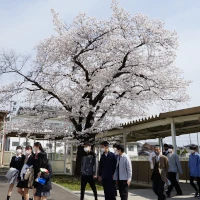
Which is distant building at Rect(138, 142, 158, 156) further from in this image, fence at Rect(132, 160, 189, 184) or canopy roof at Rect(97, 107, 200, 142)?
fence at Rect(132, 160, 189, 184)

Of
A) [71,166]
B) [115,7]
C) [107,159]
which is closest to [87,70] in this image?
[115,7]

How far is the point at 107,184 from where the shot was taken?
6.81 m

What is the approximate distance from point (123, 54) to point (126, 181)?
407 inches

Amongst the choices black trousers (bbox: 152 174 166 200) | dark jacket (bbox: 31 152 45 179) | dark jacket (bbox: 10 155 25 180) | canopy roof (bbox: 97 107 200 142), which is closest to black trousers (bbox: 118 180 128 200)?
black trousers (bbox: 152 174 166 200)

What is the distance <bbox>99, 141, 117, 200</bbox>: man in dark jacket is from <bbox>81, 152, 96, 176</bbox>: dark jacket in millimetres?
614

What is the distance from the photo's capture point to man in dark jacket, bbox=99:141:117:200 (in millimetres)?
6758

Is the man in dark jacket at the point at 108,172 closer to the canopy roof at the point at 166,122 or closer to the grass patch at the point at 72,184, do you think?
the canopy roof at the point at 166,122

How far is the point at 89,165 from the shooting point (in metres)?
7.69

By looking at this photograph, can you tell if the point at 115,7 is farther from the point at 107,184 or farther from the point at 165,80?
the point at 107,184

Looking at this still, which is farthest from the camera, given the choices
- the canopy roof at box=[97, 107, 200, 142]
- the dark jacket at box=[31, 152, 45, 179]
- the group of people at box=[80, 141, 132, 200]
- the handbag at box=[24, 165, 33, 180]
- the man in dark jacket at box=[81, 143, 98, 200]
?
the canopy roof at box=[97, 107, 200, 142]

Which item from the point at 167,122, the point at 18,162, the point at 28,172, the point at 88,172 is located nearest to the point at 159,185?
the point at 88,172

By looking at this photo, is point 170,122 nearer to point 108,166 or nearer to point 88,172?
point 88,172

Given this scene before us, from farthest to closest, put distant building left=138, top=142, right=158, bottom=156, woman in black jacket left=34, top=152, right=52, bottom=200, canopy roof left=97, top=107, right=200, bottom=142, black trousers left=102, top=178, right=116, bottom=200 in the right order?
canopy roof left=97, top=107, right=200, bottom=142 < distant building left=138, top=142, right=158, bottom=156 < black trousers left=102, top=178, right=116, bottom=200 < woman in black jacket left=34, top=152, right=52, bottom=200

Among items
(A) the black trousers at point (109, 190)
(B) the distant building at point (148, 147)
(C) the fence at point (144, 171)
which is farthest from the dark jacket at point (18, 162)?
(C) the fence at point (144, 171)
